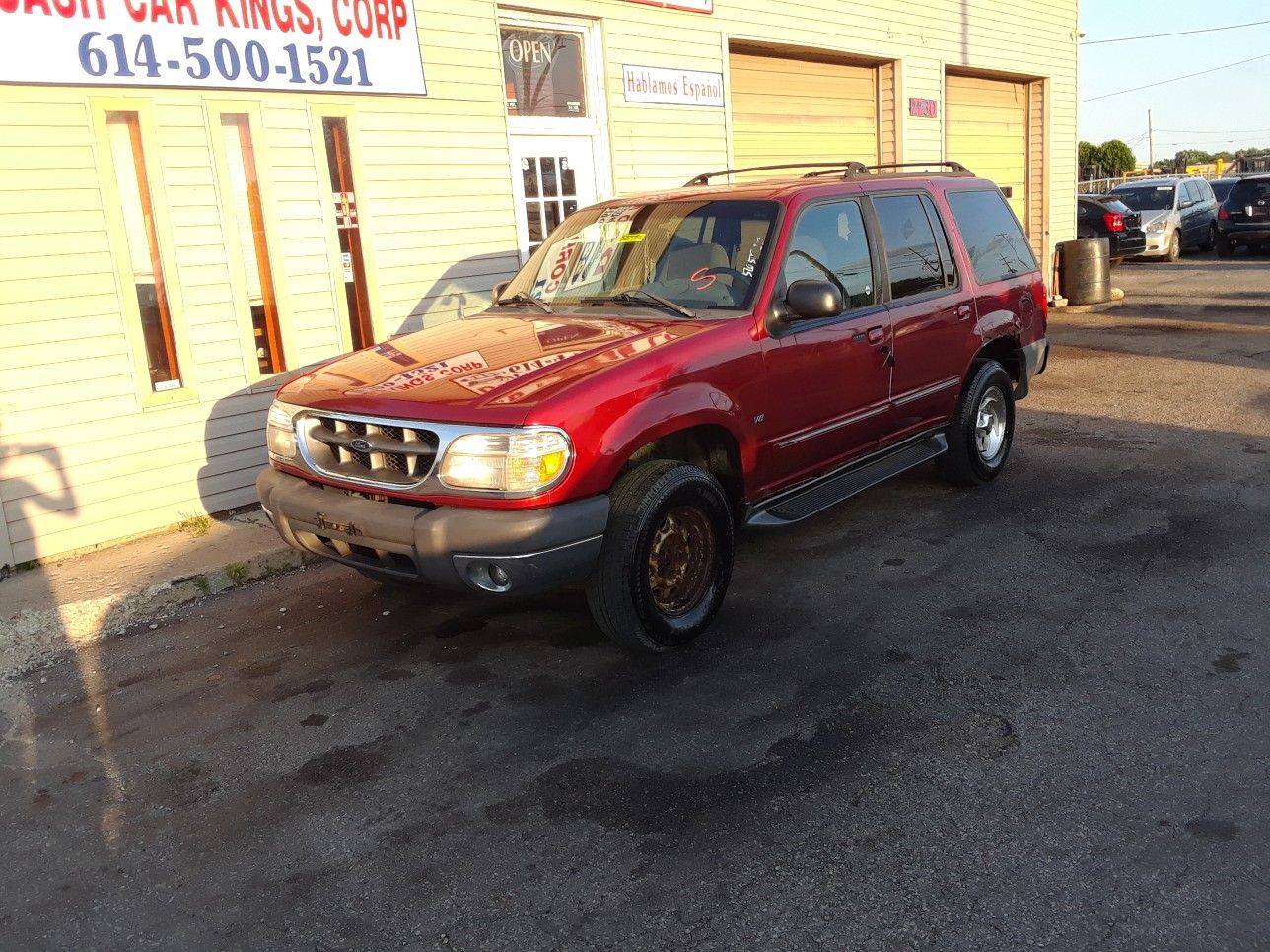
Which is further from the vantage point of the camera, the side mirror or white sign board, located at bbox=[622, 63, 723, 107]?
white sign board, located at bbox=[622, 63, 723, 107]

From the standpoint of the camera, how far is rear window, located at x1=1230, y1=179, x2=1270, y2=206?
22.6 m

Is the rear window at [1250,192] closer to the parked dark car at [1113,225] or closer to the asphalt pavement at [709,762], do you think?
the parked dark car at [1113,225]

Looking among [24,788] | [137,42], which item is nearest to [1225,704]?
[24,788]

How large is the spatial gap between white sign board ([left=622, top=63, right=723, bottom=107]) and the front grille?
6381 millimetres

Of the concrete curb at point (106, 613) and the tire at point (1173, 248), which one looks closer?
the concrete curb at point (106, 613)

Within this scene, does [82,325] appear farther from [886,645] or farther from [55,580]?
[886,645]

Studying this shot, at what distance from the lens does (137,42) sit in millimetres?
6566

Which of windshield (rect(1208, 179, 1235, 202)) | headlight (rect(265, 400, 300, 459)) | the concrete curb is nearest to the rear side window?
headlight (rect(265, 400, 300, 459))

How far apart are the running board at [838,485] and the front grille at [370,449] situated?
1.63m

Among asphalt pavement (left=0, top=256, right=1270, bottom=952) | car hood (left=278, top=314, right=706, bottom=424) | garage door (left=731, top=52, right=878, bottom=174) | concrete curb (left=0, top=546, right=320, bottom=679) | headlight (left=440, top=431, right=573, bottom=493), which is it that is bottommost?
asphalt pavement (left=0, top=256, right=1270, bottom=952)

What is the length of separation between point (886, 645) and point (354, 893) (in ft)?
8.04

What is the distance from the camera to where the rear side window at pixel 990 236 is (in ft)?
21.8

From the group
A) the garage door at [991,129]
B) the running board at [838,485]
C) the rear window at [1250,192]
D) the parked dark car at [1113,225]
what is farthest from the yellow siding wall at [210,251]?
the rear window at [1250,192]

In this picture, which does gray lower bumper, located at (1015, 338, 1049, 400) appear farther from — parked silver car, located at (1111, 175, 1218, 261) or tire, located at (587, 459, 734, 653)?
parked silver car, located at (1111, 175, 1218, 261)
